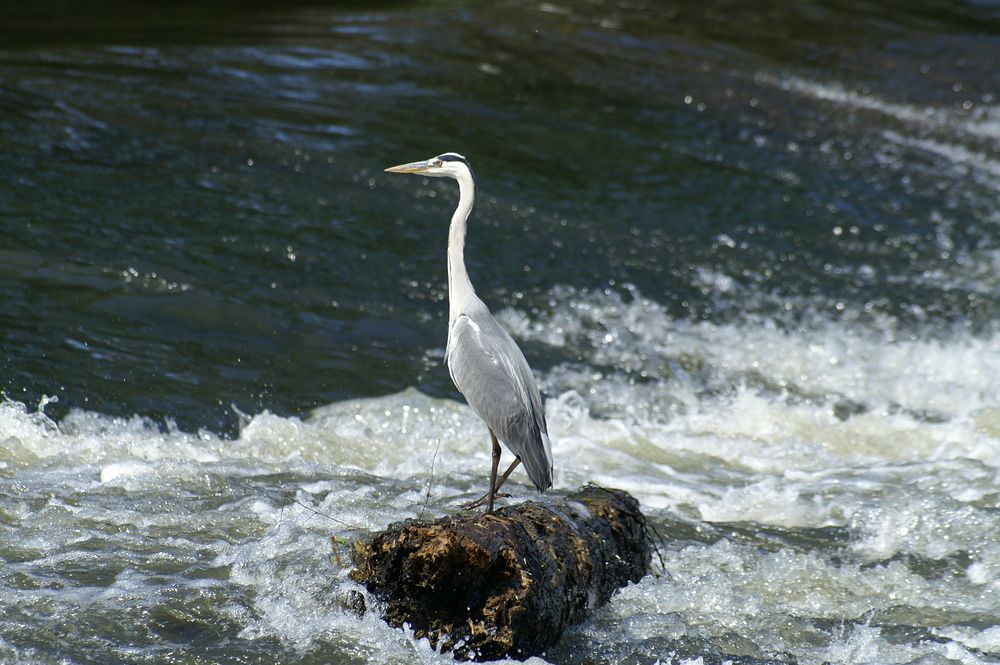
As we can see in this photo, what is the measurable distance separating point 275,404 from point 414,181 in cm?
430

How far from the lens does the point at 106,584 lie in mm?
4434

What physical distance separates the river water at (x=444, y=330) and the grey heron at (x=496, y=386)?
66 centimetres

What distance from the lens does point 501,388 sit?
16.4 ft

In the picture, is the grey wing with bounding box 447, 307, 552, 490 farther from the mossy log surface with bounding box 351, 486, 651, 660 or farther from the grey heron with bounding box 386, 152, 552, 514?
the mossy log surface with bounding box 351, 486, 651, 660

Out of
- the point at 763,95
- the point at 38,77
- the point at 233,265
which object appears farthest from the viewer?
the point at 763,95

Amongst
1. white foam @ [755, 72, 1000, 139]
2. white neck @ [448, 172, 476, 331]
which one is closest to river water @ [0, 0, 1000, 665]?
white foam @ [755, 72, 1000, 139]

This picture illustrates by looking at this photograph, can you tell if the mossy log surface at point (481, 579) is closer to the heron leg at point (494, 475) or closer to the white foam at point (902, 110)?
the heron leg at point (494, 475)

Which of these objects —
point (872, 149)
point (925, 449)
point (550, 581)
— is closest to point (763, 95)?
point (872, 149)

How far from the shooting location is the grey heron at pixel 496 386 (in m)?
4.87

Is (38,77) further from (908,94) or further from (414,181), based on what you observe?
(908,94)

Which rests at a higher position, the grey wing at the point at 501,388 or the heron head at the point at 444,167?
the heron head at the point at 444,167

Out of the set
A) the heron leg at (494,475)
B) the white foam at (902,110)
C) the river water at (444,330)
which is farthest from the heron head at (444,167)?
the white foam at (902,110)

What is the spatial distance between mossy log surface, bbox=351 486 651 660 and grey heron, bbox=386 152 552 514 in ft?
1.93

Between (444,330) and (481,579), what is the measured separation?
171 inches
